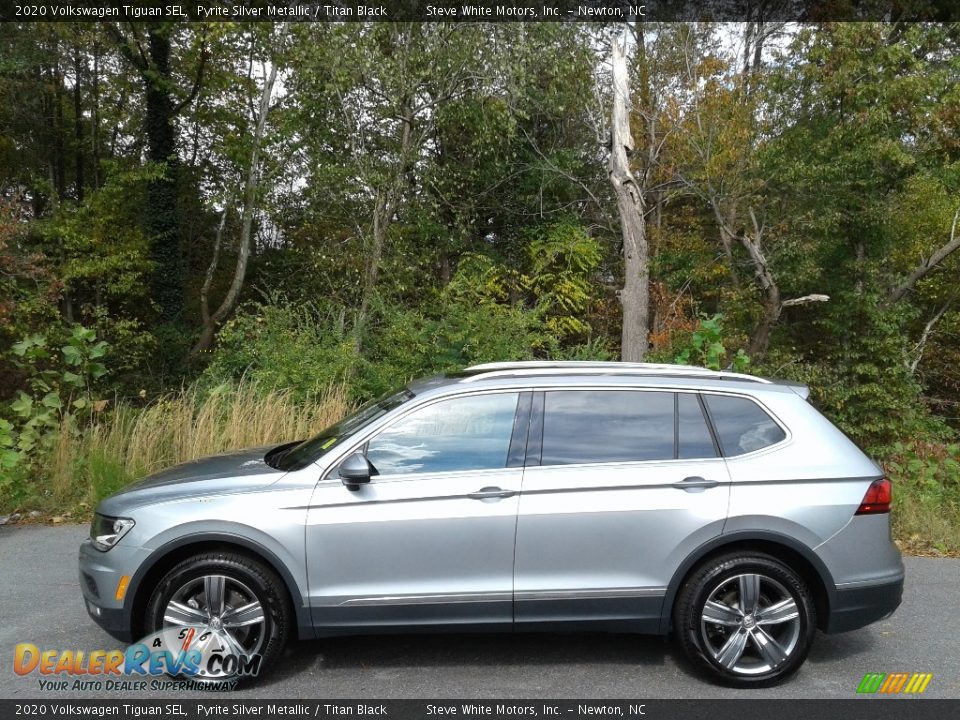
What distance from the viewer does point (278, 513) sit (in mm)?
4273

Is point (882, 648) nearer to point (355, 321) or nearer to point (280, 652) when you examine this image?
point (280, 652)

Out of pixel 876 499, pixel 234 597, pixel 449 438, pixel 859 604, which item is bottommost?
pixel 859 604

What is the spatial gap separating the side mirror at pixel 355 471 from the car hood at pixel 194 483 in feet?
1.41

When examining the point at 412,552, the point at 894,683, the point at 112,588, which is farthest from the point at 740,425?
the point at 112,588

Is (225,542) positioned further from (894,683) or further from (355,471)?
(894,683)

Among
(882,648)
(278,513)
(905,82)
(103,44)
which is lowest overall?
(882,648)

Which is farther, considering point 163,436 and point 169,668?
point 163,436

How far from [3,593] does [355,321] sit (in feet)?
29.4

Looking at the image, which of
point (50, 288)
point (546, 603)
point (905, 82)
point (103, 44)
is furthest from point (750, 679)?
point (103, 44)

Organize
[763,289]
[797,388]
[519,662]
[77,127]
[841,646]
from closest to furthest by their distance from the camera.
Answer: [519,662]
[797,388]
[841,646]
[763,289]
[77,127]

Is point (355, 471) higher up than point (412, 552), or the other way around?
point (355, 471)

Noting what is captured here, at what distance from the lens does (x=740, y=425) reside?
15.0 ft

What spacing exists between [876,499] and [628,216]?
1312 centimetres
